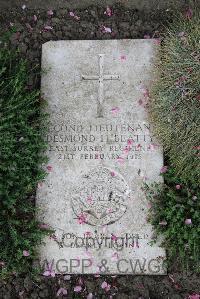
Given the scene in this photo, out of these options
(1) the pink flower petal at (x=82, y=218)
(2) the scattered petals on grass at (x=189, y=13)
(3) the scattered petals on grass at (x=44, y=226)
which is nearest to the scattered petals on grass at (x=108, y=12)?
(2) the scattered petals on grass at (x=189, y=13)

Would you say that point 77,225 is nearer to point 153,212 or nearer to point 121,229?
point 121,229

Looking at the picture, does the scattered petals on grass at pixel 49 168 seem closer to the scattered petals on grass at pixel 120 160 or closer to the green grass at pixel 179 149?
the scattered petals on grass at pixel 120 160

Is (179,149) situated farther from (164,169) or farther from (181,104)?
(181,104)

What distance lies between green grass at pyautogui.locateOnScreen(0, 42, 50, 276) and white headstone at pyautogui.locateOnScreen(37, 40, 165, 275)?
Result: 0.17m

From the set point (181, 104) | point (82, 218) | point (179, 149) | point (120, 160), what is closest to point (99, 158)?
point (120, 160)

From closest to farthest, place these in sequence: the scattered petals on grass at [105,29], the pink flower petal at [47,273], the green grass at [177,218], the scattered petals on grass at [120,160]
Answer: the green grass at [177,218] → the pink flower petal at [47,273] → the scattered petals on grass at [120,160] → the scattered petals on grass at [105,29]

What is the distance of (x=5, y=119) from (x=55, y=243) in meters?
1.30

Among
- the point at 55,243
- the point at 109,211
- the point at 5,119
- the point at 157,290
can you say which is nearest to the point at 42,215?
the point at 55,243

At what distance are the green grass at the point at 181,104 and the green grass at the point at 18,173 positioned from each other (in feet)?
3.91

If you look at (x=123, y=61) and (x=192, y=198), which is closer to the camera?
(x=192, y=198)

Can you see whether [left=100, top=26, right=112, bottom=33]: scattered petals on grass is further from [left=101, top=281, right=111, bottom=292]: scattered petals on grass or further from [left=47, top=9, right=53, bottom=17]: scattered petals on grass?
[left=101, top=281, right=111, bottom=292]: scattered petals on grass

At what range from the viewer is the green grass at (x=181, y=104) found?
4758mm

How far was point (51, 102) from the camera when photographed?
5125 mm

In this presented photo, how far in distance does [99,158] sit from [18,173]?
81cm
